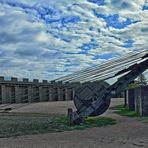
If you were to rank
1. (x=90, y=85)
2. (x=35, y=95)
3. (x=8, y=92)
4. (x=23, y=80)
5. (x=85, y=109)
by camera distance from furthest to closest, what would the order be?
(x=35, y=95) < (x=23, y=80) < (x=8, y=92) < (x=90, y=85) < (x=85, y=109)

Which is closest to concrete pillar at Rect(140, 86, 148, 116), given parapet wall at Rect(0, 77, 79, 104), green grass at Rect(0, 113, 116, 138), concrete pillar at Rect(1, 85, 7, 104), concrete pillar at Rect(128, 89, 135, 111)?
green grass at Rect(0, 113, 116, 138)

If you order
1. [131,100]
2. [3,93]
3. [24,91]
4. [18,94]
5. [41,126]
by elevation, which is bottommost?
[41,126]

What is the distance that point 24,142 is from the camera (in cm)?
1386

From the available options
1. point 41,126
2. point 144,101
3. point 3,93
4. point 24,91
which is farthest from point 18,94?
point 41,126

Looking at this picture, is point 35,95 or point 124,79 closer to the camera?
point 124,79

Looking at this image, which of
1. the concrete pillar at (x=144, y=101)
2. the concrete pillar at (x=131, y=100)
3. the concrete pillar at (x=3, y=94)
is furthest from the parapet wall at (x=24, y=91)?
the concrete pillar at (x=144, y=101)

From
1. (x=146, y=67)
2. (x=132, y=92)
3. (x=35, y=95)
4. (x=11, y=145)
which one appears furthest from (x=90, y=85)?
(x=35, y=95)

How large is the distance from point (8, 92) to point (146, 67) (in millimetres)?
41072

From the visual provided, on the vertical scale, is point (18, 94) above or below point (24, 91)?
below

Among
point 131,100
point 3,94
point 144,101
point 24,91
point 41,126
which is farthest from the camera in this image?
point 24,91

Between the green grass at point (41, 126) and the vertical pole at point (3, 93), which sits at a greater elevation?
the vertical pole at point (3, 93)

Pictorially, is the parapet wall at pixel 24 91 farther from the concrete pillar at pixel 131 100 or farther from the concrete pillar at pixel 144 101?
the concrete pillar at pixel 144 101

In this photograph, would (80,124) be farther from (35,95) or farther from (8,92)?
(35,95)

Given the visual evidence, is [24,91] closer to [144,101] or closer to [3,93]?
[3,93]
